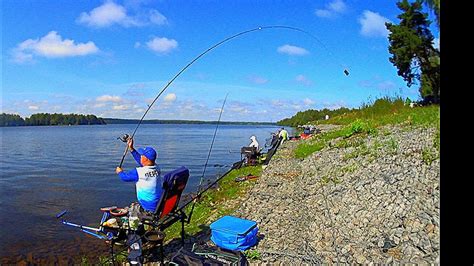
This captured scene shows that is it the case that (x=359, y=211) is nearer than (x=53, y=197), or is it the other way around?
(x=359, y=211)

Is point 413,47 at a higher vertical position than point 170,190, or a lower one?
higher

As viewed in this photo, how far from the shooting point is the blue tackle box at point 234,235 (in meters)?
5.07

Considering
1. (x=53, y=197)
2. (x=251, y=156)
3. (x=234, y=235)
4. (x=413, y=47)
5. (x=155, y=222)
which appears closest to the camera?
(x=155, y=222)

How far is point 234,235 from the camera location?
5.08 m

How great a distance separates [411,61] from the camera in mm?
26469

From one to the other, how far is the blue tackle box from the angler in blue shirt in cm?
88

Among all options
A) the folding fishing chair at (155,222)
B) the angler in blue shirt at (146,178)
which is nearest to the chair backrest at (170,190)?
the folding fishing chair at (155,222)

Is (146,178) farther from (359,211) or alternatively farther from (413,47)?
(413,47)

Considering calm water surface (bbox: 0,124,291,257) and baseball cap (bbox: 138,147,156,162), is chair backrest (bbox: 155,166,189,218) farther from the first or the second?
calm water surface (bbox: 0,124,291,257)

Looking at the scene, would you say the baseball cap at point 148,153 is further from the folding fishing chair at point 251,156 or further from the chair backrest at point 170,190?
the folding fishing chair at point 251,156

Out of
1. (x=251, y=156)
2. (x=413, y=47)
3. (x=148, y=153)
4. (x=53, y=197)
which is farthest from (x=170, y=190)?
(x=413, y=47)

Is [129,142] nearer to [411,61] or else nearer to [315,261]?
[315,261]

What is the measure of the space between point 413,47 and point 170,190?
81.2 feet
